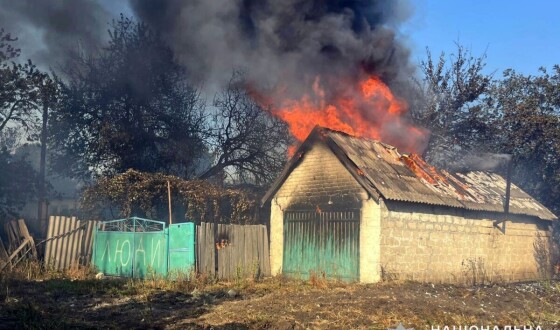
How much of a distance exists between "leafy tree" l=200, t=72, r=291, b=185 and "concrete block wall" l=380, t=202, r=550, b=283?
9.45 meters

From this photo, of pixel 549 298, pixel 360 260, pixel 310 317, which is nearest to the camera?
pixel 310 317

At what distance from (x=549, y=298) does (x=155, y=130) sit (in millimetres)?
17713

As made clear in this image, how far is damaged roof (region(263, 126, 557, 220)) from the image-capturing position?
14457mm

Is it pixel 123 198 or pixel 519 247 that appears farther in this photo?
pixel 519 247

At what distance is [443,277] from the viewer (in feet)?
51.3

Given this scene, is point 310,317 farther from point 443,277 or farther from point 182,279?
point 443,277

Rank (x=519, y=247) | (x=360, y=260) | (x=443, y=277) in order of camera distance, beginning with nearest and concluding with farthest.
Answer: (x=360, y=260) < (x=443, y=277) < (x=519, y=247)

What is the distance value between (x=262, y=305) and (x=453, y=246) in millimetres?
8314

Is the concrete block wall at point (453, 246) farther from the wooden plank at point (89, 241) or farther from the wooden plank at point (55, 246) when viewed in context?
the wooden plank at point (55, 246)

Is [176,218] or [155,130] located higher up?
[155,130]

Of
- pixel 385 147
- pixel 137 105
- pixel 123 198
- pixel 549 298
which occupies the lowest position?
pixel 549 298

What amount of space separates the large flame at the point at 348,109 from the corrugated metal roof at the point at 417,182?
163 cm

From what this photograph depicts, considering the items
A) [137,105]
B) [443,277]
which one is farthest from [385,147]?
[137,105]

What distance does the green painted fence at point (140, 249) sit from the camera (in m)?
14.1
